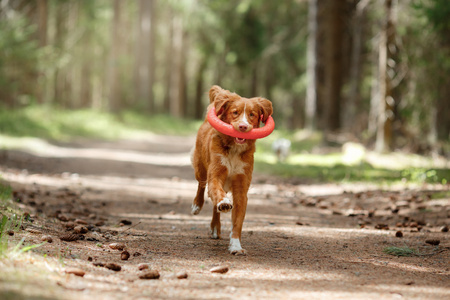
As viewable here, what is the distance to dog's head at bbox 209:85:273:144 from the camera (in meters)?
5.12

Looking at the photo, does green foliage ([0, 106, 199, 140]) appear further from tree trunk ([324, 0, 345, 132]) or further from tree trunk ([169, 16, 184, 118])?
tree trunk ([324, 0, 345, 132])

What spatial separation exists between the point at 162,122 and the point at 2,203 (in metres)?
28.3

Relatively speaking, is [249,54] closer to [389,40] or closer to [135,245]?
[389,40]

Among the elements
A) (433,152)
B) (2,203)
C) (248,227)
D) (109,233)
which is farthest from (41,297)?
(433,152)

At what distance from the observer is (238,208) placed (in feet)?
16.8

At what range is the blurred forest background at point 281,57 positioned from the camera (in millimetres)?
14898

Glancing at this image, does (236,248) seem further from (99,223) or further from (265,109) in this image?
(99,223)

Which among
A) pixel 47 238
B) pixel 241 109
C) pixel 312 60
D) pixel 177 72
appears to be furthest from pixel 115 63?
pixel 47 238

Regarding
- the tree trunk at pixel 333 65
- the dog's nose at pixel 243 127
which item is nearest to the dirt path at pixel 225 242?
the dog's nose at pixel 243 127

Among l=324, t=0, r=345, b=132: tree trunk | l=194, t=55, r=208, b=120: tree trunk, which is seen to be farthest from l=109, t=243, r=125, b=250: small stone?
l=194, t=55, r=208, b=120: tree trunk

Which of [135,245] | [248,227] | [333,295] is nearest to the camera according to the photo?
[333,295]

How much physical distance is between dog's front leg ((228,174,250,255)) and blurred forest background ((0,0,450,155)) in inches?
356

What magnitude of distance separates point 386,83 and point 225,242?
9.69 m

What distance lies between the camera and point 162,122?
33906 millimetres
